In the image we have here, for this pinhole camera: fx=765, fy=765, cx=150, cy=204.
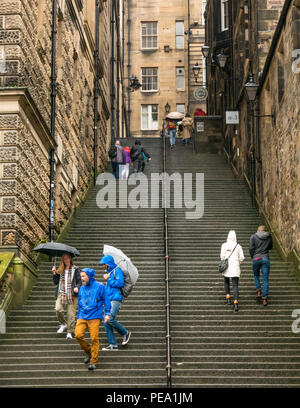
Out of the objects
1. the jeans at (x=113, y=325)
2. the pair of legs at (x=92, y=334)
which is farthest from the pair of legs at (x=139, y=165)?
the pair of legs at (x=92, y=334)

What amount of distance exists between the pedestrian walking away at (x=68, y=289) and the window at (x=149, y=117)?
4356 centimetres

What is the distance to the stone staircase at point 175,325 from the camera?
468 inches

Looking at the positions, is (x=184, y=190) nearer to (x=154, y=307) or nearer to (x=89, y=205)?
(x=89, y=205)

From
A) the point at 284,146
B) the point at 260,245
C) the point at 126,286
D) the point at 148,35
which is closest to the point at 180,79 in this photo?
the point at 148,35

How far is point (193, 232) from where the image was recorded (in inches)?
812

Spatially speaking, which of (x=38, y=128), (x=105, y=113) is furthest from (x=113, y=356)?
(x=105, y=113)

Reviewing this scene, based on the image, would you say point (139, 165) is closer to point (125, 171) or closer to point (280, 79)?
point (125, 171)

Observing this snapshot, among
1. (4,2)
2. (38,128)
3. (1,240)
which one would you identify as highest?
(4,2)

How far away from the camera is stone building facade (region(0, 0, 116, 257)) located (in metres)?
15.8

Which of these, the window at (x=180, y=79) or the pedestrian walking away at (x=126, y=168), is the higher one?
the window at (x=180, y=79)

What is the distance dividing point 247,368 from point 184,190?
13.3 meters

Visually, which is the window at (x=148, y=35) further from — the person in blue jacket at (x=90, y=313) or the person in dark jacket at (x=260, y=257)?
the person in blue jacket at (x=90, y=313)
